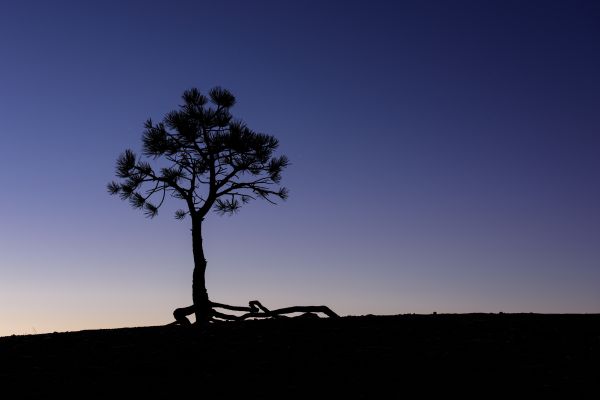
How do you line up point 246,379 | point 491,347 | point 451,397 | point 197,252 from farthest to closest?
1. point 197,252
2. point 491,347
3. point 246,379
4. point 451,397

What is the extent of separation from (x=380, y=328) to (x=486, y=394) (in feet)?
14.3

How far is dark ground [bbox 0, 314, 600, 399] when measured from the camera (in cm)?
930

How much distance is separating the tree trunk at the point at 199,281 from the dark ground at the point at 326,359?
4389mm

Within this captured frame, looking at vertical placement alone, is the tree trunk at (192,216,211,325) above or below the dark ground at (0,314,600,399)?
above

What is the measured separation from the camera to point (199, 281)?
18.9 m

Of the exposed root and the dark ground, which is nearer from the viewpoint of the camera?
the dark ground

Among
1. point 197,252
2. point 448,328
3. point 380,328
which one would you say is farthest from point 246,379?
point 197,252

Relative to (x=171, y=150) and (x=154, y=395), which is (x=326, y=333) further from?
(x=171, y=150)

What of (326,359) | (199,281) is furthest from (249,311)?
(326,359)

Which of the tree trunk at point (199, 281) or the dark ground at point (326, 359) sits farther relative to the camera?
the tree trunk at point (199, 281)

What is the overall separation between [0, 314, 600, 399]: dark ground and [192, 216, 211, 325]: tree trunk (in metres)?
4.39

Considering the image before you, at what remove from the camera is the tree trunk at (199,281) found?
1888cm

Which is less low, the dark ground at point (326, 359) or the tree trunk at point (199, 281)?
the tree trunk at point (199, 281)

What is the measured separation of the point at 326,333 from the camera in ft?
41.7
